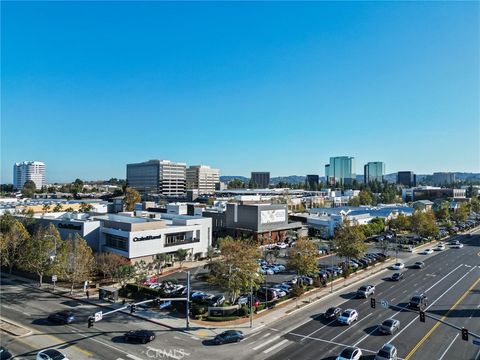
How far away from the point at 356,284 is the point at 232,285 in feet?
76.7

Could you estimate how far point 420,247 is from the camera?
8969 cm

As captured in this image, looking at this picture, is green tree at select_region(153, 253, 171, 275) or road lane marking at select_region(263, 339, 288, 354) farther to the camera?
green tree at select_region(153, 253, 171, 275)

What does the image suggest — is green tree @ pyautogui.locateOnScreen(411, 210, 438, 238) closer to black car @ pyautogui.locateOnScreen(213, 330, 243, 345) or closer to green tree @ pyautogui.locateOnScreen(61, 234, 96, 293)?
black car @ pyautogui.locateOnScreen(213, 330, 243, 345)

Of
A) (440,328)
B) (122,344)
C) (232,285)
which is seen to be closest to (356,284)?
(440,328)

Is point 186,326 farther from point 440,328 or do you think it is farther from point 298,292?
point 440,328

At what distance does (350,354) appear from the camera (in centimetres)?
2889

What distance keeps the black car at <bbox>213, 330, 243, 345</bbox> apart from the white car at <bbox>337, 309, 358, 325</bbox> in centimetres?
1106

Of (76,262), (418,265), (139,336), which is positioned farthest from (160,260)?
(418,265)

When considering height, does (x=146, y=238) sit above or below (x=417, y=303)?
above

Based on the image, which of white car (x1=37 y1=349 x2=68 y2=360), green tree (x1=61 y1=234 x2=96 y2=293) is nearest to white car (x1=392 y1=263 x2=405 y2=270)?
green tree (x1=61 y1=234 x2=96 y2=293)

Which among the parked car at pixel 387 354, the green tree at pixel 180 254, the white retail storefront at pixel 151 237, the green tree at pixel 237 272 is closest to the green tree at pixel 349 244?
the green tree at pixel 237 272

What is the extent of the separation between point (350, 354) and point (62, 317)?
28516mm

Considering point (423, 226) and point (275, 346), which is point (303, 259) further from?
point (423, 226)

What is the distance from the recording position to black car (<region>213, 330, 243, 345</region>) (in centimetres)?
3322
